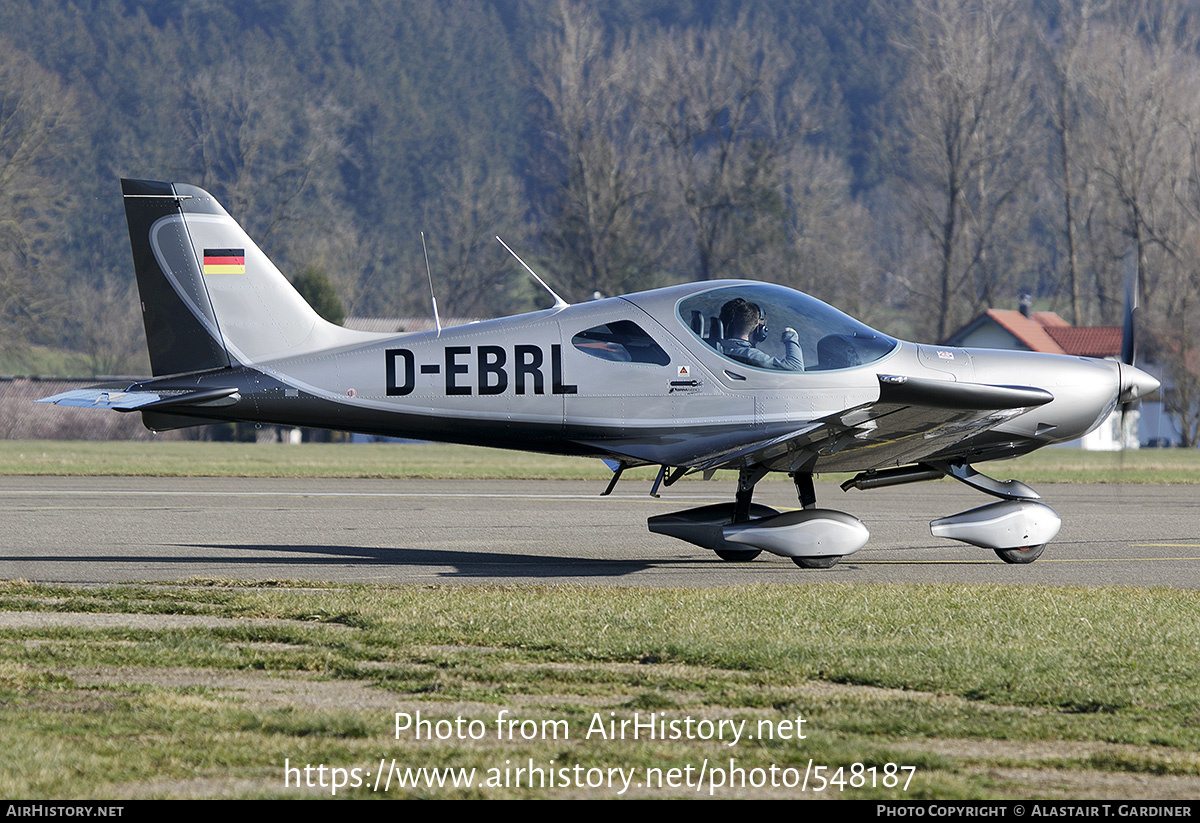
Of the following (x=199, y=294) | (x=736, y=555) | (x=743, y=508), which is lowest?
(x=736, y=555)

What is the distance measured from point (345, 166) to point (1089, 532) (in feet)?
469

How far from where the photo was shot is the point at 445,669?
7191 millimetres

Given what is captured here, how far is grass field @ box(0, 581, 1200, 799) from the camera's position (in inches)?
208

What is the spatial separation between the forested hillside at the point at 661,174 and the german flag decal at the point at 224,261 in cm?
833

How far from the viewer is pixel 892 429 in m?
10.9

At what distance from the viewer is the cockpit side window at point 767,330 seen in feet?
38.7

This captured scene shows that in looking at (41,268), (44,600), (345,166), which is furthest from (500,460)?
(345,166)

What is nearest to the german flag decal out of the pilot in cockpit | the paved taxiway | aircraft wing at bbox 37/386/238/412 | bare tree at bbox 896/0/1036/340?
aircraft wing at bbox 37/386/238/412

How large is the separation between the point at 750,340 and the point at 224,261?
4.97 m

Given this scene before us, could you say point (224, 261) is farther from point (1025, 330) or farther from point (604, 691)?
point (1025, 330)

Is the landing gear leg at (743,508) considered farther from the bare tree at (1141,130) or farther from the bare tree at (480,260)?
the bare tree at (480,260)

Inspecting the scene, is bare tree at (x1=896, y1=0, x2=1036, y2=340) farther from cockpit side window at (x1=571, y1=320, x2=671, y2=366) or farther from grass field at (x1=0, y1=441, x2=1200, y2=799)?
grass field at (x1=0, y1=441, x2=1200, y2=799)

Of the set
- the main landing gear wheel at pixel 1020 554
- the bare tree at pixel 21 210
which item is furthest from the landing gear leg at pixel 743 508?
the bare tree at pixel 21 210

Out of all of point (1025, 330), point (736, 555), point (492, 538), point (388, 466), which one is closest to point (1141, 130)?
point (1025, 330)
